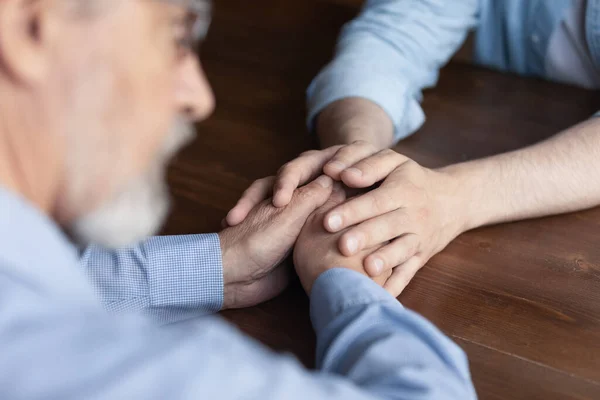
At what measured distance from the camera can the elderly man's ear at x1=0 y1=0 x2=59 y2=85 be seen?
59cm

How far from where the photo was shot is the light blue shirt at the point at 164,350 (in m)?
0.54

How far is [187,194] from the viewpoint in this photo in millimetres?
1223

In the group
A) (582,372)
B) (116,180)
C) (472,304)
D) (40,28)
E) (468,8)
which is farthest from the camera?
(468,8)

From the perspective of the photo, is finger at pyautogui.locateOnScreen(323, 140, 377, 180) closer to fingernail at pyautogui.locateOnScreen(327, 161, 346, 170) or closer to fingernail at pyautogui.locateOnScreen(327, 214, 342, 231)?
fingernail at pyautogui.locateOnScreen(327, 161, 346, 170)

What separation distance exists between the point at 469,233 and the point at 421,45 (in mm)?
538

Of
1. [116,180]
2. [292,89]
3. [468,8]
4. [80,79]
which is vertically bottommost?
[292,89]

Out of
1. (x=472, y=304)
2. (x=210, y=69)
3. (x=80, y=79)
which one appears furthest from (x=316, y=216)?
(x=210, y=69)

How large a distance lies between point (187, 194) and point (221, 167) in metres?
0.10

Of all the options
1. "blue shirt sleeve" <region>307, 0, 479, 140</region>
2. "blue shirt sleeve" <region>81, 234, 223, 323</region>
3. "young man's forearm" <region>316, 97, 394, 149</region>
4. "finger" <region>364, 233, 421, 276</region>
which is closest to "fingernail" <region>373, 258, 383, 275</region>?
"finger" <region>364, 233, 421, 276</region>

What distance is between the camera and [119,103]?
0.66 metres

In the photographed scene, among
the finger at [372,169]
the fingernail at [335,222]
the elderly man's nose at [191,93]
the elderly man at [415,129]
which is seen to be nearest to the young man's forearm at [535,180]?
the elderly man at [415,129]

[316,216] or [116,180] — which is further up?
[116,180]

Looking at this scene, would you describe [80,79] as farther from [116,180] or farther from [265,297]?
[265,297]

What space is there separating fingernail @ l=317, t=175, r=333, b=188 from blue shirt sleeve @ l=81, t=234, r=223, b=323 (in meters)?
0.19
